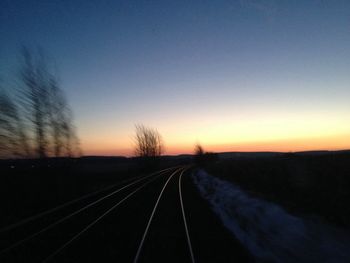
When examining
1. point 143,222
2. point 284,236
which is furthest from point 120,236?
point 284,236

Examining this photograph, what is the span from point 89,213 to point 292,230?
9.52 metres

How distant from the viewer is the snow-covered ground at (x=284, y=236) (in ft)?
23.9

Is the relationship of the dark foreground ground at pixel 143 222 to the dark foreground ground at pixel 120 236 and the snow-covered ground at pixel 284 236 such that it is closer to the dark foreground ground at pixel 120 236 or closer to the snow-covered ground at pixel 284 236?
the dark foreground ground at pixel 120 236

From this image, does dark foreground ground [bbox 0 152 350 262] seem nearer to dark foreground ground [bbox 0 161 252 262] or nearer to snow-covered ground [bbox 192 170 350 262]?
dark foreground ground [bbox 0 161 252 262]

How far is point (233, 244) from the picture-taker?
903 centimetres

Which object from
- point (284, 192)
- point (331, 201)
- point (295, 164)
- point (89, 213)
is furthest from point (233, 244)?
point (295, 164)

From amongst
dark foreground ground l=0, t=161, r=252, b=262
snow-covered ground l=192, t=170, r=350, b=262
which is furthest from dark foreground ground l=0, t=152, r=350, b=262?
snow-covered ground l=192, t=170, r=350, b=262

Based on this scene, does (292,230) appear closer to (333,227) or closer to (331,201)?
(333,227)

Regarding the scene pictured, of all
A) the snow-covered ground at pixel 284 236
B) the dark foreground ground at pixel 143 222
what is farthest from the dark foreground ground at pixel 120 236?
the snow-covered ground at pixel 284 236

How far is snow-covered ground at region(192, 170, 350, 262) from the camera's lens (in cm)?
728

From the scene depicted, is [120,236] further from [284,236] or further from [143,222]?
[284,236]

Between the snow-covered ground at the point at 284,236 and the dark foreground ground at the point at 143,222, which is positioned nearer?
the snow-covered ground at the point at 284,236

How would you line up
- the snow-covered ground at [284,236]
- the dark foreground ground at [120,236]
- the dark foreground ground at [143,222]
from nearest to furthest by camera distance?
the snow-covered ground at [284,236] → the dark foreground ground at [120,236] → the dark foreground ground at [143,222]

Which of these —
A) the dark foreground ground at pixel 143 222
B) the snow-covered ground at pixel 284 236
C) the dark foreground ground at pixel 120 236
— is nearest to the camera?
the snow-covered ground at pixel 284 236
